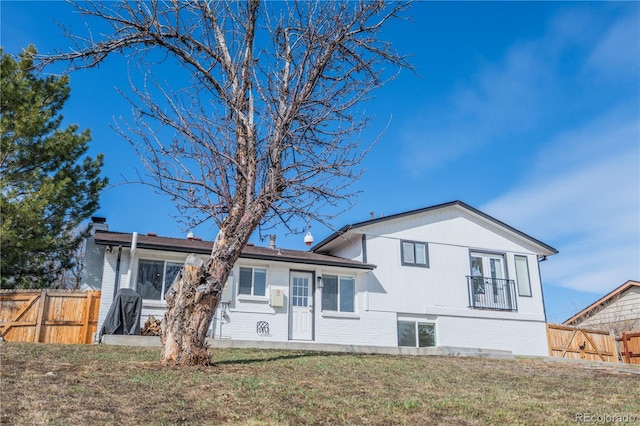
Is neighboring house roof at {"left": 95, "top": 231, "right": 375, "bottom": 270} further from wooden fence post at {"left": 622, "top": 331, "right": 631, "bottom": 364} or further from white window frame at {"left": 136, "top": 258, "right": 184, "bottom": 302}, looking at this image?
wooden fence post at {"left": 622, "top": 331, "right": 631, "bottom": 364}

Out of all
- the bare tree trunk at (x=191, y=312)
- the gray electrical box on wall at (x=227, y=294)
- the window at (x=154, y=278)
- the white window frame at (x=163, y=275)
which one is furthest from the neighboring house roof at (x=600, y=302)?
→ the bare tree trunk at (x=191, y=312)

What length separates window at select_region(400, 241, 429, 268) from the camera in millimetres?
19312

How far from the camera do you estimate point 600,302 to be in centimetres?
2458

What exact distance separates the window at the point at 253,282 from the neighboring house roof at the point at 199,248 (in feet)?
2.00

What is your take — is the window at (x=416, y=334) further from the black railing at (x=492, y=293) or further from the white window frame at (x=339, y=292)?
the black railing at (x=492, y=293)

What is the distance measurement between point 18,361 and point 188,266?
2922 mm

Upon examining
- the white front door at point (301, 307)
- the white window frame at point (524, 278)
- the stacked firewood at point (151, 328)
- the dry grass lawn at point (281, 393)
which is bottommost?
the dry grass lawn at point (281, 393)

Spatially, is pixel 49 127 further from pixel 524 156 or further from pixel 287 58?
pixel 524 156

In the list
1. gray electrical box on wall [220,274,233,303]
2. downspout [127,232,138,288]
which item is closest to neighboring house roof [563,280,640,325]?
gray electrical box on wall [220,274,233,303]

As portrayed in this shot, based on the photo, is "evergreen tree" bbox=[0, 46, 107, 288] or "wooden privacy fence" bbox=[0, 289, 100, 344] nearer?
"wooden privacy fence" bbox=[0, 289, 100, 344]

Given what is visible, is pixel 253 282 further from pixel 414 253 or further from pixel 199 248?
pixel 414 253

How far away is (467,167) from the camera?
15969 millimetres

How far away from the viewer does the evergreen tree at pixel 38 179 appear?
14.8m

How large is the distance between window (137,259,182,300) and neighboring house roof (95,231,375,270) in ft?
2.16
